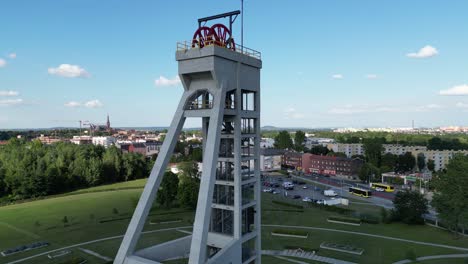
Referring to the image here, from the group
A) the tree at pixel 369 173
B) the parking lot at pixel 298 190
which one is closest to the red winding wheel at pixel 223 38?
the parking lot at pixel 298 190

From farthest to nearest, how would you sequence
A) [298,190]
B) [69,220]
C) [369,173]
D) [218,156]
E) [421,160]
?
[421,160] < [369,173] < [298,190] < [69,220] < [218,156]

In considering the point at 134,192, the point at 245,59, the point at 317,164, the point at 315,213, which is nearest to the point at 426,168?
the point at 317,164

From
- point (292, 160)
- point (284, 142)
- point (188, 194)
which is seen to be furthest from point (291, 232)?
point (284, 142)

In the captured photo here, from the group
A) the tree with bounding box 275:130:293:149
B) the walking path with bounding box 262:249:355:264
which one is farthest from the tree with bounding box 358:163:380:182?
Answer: the walking path with bounding box 262:249:355:264

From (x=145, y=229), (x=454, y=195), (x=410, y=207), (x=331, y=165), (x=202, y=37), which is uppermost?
(x=202, y=37)

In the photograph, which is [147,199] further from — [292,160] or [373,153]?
[292,160]

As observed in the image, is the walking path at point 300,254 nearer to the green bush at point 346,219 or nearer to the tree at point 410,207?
the green bush at point 346,219
